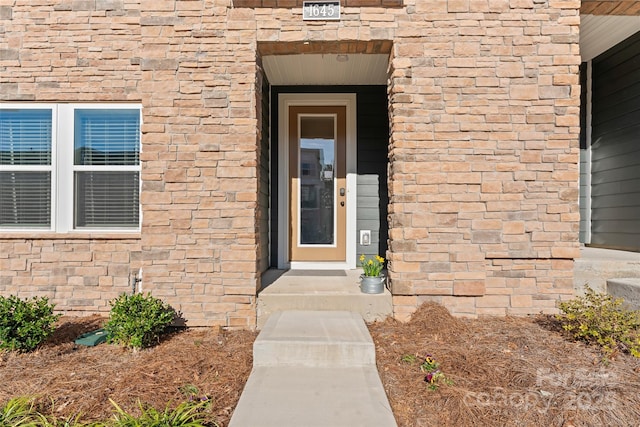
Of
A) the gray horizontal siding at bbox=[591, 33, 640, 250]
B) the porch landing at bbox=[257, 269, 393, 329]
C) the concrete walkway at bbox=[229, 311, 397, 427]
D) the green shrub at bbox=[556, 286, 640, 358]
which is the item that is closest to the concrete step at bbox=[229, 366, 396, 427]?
the concrete walkway at bbox=[229, 311, 397, 427]

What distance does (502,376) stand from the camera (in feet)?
7.86

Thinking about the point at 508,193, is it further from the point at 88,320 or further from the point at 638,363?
the point at 88,320

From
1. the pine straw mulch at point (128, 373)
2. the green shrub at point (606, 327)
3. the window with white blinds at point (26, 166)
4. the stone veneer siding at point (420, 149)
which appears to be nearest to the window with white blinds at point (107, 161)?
the window with white blinds at point (26, 166)

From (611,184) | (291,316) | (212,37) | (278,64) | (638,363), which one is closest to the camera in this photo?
(638,363)

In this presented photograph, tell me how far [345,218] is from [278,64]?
7.03 feet

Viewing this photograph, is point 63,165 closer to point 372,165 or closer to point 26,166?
point 26,166

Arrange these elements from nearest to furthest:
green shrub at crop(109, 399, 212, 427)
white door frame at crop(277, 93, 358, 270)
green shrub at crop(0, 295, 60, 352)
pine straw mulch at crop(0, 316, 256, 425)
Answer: green shrub at crop(109, 399, 212, 427)
pine straw mulch at crop(0, 316, 256, 425)
green shrub at crop(0, 295, 60, 352)
white door frame at crop(277, 93, 358, 270)

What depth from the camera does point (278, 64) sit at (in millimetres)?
4188

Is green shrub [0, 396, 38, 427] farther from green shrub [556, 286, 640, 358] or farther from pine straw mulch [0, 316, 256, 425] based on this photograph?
green shrub [556, 286, 640, 358]

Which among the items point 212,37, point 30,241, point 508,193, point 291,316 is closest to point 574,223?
point 508,193

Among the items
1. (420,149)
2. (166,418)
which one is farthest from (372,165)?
(166,418)

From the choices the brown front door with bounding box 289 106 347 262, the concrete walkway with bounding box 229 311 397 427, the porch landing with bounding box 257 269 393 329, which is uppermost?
the brown front door with bounding box 289 106 347 262

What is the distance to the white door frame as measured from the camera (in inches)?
192

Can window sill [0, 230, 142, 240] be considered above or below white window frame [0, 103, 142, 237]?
below
